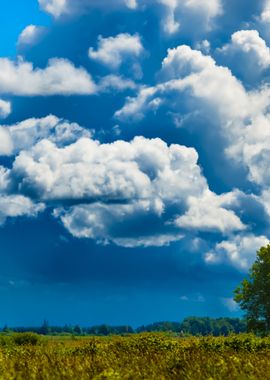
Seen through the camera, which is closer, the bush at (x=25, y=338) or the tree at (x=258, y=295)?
the bush at (x=25, y=338)

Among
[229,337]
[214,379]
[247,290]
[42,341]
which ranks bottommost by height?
[214,379]

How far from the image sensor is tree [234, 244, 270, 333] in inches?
2603

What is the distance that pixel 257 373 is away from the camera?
15984 mm

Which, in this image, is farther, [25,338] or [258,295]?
[258,295]

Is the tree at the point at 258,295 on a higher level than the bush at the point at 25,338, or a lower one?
higher

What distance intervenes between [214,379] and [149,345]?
1655 centimetres

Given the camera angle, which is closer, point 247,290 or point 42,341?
point 42,341

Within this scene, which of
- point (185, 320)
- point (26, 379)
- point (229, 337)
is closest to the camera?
point (26, 379)

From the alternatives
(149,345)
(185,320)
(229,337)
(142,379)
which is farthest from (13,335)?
(185,320)

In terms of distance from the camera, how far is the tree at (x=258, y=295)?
66125 mm

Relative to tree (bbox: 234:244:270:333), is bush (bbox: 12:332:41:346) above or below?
below

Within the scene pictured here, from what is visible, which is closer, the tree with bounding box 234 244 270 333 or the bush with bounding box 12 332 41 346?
the bush with bounding box 12 332 41 346

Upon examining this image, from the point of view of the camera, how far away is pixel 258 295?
67.1 metres

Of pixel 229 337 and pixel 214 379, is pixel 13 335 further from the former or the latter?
pixel 214 379
